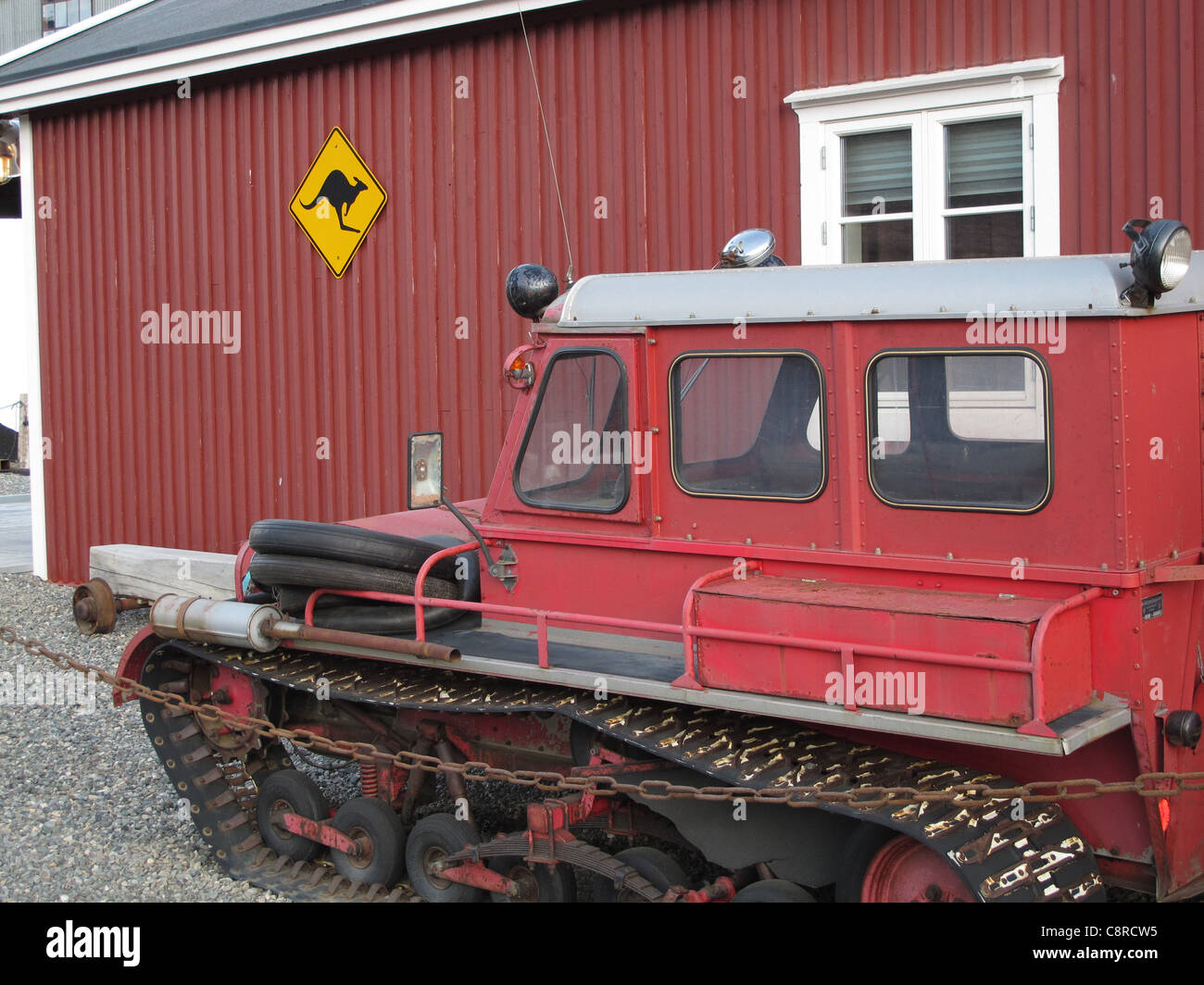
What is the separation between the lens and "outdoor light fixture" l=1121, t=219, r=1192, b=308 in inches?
162

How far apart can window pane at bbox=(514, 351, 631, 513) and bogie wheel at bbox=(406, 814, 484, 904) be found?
1374 mm

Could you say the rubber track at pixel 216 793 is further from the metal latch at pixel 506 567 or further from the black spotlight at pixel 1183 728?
the black spotlight at pixel 1183 728

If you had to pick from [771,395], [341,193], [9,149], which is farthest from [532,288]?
[9,149]

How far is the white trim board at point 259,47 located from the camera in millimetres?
10062

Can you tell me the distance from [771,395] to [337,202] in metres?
7.32

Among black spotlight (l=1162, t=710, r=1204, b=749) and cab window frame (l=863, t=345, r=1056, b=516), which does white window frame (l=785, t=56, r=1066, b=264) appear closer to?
cab window frame (l=863, t=345, r=1056, b=516)

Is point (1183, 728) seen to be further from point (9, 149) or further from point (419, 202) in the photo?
point (9, 149)

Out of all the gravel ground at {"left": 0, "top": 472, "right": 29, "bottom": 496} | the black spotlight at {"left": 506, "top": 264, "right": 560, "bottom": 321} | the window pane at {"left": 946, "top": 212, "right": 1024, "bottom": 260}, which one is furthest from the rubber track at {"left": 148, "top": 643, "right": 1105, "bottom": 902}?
the gravel ground at {"left": 0, "top": 472, "right": 29, "bottom": 496}

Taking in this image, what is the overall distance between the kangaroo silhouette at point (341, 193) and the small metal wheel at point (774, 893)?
25.6ft

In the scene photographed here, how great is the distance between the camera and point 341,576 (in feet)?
18.2

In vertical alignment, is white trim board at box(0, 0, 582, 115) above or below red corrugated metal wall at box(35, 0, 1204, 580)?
above

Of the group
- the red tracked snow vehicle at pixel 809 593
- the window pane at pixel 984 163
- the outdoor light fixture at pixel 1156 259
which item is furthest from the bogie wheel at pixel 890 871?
the window pane at pixel 984 163
